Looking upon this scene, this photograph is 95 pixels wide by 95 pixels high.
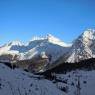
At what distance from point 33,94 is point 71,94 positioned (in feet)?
31.9

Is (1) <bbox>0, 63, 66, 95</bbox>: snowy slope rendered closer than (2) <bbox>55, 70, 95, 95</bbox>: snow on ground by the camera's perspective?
Yes

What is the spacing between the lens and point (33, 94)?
2272 centimetres

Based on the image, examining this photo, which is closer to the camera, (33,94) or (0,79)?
(33,94)

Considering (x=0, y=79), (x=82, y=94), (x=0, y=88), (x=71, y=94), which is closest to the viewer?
(x=0, y=88)

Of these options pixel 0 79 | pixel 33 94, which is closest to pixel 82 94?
pixel 0 79

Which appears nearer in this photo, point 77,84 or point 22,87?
point 22,87

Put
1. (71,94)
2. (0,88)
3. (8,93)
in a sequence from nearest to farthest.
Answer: (8,93)
(0,88)
(71,94)

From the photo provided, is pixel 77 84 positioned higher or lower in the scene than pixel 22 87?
higher

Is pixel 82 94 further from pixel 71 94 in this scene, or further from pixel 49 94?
pixel 49 94

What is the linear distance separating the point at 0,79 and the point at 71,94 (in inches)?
306

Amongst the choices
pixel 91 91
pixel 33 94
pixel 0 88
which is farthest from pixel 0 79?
pixel 91 91

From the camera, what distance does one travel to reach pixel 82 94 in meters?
35.3

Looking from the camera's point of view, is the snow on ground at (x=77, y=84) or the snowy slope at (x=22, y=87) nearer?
the snowy slope at (x=22, y=87)

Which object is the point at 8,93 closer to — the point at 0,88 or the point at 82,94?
the point at 0,88
